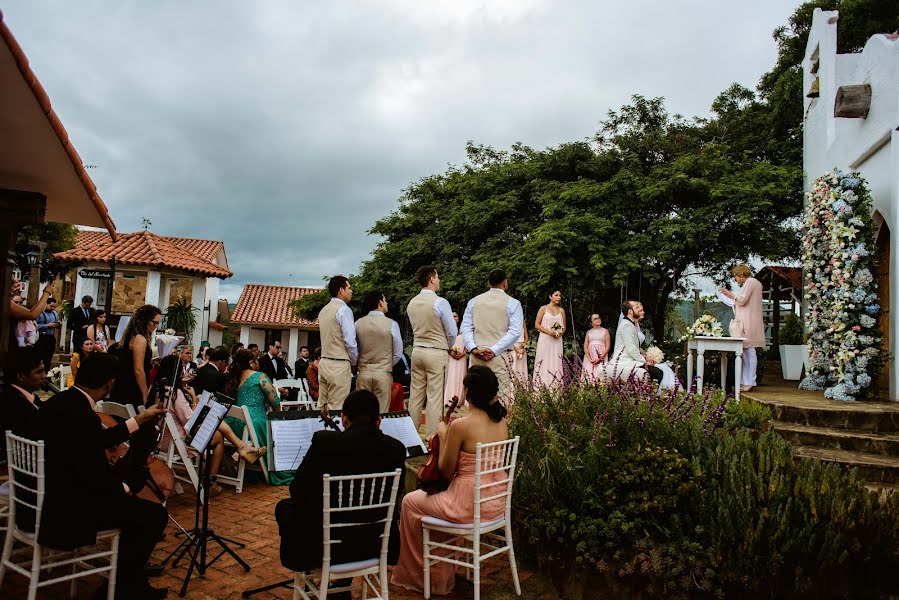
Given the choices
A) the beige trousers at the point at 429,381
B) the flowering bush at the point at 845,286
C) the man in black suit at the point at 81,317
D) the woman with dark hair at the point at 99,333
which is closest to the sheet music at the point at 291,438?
the beige trousers at the point at 429,381

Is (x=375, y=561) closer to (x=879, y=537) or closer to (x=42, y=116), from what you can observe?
(x=879, y=537)

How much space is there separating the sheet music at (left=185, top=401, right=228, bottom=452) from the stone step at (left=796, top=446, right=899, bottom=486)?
4984mm

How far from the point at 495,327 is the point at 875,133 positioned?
6.08 m

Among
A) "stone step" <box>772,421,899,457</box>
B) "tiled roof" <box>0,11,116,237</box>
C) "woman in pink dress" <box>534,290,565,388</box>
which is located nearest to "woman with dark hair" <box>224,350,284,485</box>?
"tiled roof" <box>0,11,116,237</box>

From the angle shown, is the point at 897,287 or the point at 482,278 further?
the point at 482,278

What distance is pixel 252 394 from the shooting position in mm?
6484

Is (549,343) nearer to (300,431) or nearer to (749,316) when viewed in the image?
(749,316)

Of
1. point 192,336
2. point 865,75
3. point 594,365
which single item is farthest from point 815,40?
point 192,336

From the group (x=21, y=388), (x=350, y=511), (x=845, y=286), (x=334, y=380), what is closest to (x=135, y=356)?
(x=21, y=388)

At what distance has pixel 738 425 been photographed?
6605 mm

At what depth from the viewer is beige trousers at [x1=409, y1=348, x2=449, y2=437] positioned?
675cm

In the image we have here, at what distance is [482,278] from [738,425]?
10005 mm

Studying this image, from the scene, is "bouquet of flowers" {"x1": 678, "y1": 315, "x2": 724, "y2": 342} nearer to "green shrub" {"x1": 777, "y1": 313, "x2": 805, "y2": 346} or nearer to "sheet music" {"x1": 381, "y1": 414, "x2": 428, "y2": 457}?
"sheet music" {"x1": 381, "y1": 414, "x2": 428, "y2": 457}

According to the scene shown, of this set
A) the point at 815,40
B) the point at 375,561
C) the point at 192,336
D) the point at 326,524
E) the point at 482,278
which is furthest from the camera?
the point at 192,336
